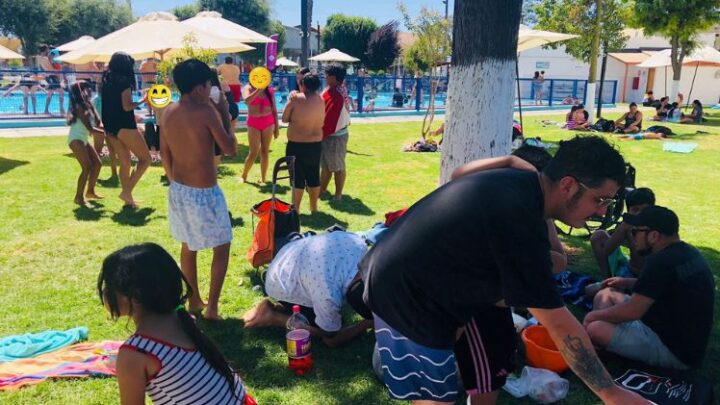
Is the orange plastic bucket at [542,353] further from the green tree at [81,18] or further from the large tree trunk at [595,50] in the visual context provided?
the green tree at [81,18]

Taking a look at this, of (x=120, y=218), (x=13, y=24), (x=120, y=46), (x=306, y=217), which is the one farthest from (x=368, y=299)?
(x=13, y=24)

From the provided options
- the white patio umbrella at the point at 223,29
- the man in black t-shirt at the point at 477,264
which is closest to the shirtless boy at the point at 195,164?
the man in black t-shirt at the point at 477,264

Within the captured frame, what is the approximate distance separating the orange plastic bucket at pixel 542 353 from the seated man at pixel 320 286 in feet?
3.28

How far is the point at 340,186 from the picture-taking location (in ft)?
23.6

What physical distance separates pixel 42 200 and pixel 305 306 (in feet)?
16.3

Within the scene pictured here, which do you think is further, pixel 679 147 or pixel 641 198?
pixel 679 147

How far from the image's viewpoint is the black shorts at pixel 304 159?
6191 millimetres

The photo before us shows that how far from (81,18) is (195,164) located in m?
45.4

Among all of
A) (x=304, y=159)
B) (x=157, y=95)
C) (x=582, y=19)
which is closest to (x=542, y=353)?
(x=304, y=159)

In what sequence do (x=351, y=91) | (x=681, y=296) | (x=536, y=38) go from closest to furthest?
(x=681, y=296)
(x=536, y=38)
(x=351, y=91)

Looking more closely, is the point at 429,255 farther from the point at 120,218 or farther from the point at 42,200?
the point at 42,200

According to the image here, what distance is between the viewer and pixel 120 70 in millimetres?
6195

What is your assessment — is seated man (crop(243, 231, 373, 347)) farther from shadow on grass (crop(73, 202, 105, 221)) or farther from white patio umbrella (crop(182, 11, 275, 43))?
white patio umbrella (crop(182, 11, 275, 43))

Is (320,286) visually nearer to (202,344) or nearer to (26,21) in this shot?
(202,344)
